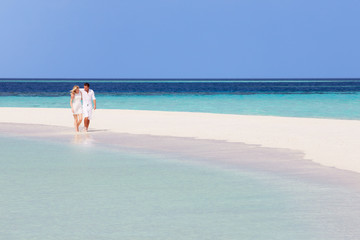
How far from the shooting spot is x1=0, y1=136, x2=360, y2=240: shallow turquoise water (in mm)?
7045

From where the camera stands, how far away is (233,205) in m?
8.61

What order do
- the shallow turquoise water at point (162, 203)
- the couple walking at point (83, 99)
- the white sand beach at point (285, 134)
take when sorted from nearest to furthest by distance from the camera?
the shallow turquoise water at point (162, 203)
the white sand beach at point (285, 134)
the couple walking at point (83, 99)

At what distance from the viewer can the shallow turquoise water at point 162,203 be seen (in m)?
7.04

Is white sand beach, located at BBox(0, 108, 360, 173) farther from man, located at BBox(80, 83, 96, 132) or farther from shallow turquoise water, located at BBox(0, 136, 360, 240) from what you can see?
shallow turquoise water, located at BBox(0, 136, 360, 240)

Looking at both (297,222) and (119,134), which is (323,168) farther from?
(119,134)

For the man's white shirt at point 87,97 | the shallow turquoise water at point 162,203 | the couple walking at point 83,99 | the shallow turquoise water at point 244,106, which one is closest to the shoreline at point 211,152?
the shallow turquoise water at point 162,203

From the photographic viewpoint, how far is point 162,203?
28.7 ft

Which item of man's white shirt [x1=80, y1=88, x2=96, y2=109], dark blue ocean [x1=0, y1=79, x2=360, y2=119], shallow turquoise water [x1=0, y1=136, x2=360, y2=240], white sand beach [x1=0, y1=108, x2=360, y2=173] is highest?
shallow turquoise water [x1=0, y1=136, x2=360, y2=240]

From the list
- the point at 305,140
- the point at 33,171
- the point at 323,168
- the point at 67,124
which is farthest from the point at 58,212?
the point at 67,124

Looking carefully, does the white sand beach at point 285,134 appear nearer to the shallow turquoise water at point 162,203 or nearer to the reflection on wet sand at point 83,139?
the reflection on wet sand at point 83,139

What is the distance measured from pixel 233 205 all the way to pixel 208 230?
5.15 feet

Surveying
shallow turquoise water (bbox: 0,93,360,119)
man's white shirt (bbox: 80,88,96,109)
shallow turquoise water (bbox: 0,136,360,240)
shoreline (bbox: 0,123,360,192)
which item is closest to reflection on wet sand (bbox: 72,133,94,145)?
shoreline (bbox: 0,123,360,192)

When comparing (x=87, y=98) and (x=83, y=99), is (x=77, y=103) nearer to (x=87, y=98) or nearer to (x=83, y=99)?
(x=83, y=99)

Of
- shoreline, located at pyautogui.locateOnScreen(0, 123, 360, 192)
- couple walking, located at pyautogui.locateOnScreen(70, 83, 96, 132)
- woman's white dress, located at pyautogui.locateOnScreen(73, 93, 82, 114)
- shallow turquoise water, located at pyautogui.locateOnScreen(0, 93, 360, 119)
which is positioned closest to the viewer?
shoreline, located at pyautogui.locateOnScreen(0, 123, 360, 192)
